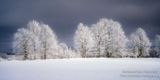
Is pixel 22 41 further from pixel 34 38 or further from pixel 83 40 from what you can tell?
pixel 83 40

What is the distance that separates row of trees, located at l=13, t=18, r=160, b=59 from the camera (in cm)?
3189

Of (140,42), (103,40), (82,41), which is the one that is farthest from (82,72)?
(140,42)

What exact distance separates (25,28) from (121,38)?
11.5 meters

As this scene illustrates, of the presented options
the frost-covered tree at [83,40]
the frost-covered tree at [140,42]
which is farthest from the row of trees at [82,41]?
the frost-covered tree at [140,42]

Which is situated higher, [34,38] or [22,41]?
[34,38]

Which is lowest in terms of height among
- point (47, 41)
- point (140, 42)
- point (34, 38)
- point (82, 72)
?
point (82, 72)

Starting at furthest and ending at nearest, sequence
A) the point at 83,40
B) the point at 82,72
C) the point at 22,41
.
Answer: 1. the point at 83,40
2. the point at 22,41
3. the point at 82,72

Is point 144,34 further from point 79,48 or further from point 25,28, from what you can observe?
point 25,28

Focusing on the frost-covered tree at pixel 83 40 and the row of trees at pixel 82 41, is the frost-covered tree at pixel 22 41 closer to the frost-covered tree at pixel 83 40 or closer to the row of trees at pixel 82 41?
the row of trees at pixel 82 41

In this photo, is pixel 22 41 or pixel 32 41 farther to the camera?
pixel 22 41

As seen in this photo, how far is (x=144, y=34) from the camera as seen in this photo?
37156 millimetres

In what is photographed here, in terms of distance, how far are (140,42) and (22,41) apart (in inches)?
623

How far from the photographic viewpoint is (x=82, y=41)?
33.6 m

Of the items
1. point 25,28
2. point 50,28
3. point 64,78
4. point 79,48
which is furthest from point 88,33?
point 64,78
